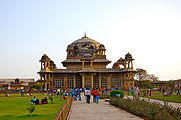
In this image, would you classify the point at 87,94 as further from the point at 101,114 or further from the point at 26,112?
the point at 101,114

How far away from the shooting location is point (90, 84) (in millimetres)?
47031

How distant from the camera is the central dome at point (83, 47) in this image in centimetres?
5509

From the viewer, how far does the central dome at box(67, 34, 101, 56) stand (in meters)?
55.1

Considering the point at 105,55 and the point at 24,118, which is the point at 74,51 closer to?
the point at 105,55

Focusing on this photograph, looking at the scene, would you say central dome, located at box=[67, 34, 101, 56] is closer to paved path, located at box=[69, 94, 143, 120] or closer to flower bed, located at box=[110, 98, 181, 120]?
paved path, located at box=[69, 94, 143, 120]

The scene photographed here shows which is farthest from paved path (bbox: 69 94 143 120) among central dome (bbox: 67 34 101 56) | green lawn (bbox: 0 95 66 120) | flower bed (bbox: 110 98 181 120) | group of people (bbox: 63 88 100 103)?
central dome (bbox: 67 34 101 56)

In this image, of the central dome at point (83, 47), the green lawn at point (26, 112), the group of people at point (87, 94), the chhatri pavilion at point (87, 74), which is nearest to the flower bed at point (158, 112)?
the green lawn at point (26, 112)

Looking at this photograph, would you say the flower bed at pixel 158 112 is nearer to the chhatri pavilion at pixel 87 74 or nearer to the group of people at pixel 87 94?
the group of people at pixel 87 94

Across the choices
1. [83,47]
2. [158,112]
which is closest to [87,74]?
[83,47]

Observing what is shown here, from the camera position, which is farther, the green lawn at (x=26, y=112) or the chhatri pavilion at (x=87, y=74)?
the chhatri pavilion at (x=87, y=74)

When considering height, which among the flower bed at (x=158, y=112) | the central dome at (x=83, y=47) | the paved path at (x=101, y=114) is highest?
the central dome at (x=83, y=47)

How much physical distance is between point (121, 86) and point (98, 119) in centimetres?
3866

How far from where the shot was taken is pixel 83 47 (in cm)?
5712

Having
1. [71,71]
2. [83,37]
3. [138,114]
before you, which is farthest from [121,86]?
[138,114]
